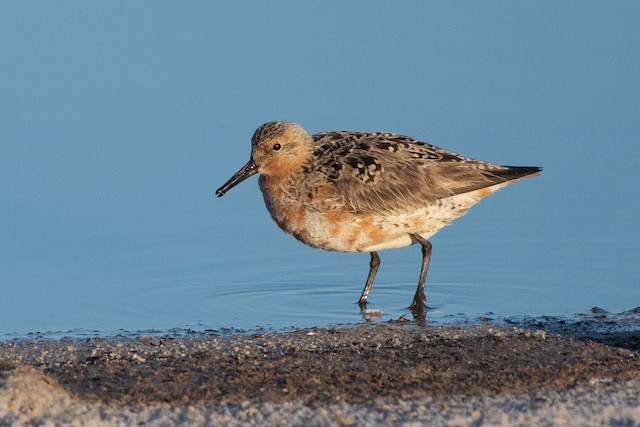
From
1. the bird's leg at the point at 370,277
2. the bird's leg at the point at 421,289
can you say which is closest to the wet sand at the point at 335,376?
the bird's leg at the point at 421,289

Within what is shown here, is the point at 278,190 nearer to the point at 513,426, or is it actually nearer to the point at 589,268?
the point at 589,268

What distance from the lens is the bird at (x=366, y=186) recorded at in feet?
34.4

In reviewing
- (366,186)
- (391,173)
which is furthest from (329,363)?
(391,173)

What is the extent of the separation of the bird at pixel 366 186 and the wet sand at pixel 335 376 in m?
1.22

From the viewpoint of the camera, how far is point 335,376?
7.62m

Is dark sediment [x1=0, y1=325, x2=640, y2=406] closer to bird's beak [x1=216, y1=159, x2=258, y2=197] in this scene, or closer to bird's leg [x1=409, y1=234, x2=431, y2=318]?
bird's leg [x1=409, y1=234, x2=431, y2=318]

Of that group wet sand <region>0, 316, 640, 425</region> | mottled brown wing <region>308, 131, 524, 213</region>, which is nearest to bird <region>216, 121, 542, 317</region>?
mottled brown wing <region>308, 131, 524, 213</region>

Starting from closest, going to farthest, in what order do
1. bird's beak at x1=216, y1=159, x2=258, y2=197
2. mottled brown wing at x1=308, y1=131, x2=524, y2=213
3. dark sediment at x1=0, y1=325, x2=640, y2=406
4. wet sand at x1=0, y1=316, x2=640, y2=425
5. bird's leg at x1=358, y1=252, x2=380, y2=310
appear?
1. wet sand at x1=0, y1=316, x2=640, y2=425
2. dark sediment at x1=0, y1=325, x2=640, y2=406
3. mottled brown wing at x1=308, y1=131, x2=524, y2=213
4. bird's leg at x1=358, y1=252, x2=380, y2=310
5. bird's beak at x1=216, y1=159, x2=258, y2=197

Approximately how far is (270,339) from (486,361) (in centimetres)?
166

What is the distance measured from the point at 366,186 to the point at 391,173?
249 millimetres

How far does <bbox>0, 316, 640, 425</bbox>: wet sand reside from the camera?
Result: 264 inches

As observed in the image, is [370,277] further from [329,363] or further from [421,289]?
[329,363]

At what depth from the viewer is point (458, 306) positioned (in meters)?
10.5

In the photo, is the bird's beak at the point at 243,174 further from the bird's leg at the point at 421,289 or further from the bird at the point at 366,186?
the bird's leg at the point at 421,289
